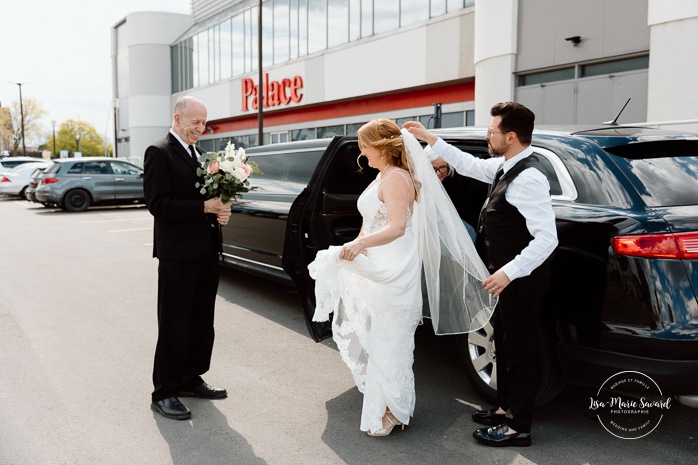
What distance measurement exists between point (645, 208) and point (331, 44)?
24.2m

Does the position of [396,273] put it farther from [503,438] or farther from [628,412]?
[628,412]

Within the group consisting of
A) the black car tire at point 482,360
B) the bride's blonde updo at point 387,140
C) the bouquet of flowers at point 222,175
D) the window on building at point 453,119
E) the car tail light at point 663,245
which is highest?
the window on building at point 453,119

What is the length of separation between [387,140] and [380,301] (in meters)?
0.94

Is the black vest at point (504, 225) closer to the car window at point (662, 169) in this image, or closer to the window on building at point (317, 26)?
the car window at point (662, 169)

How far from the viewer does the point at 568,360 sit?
3.21 metres

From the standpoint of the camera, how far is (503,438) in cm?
330

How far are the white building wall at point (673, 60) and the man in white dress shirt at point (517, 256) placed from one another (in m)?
11.5

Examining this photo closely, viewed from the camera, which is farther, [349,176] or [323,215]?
[349,176]

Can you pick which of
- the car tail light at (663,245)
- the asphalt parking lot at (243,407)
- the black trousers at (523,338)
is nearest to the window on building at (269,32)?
the asphalt parking lot at (243,407)

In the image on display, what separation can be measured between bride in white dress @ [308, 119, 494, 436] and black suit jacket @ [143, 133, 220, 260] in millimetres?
804

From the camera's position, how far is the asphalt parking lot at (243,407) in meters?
3.22

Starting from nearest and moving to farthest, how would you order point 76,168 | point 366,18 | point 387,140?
point 387,140 → point 76,168 → point 366,18

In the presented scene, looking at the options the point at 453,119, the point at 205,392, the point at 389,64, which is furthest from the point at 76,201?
the point at 205,392

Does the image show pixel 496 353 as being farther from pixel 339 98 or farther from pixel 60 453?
pixel 339 98
